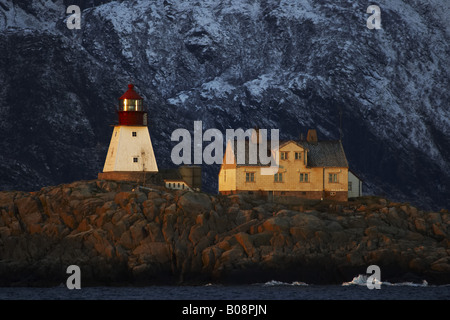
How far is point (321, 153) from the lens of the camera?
338 feet

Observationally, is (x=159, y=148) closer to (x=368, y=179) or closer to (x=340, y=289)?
(x=368, y=179)

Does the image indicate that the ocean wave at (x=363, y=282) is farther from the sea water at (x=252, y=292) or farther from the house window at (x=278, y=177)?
the house window at (x=278, y=177)

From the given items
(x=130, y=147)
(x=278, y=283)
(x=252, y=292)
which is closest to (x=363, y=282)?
(x=278, y=283)

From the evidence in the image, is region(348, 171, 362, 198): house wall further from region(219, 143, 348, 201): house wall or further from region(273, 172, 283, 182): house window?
region(273, 172, 283, 182): house window

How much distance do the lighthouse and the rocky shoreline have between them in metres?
6.98

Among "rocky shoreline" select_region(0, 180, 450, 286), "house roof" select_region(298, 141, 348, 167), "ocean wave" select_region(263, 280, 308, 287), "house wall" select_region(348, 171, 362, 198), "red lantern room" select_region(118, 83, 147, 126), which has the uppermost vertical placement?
"red lantern room" select_region(118, 83, 147, 126)

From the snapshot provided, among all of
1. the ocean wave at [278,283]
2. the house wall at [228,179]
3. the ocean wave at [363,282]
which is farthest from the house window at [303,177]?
the ocean wave at [278,283]

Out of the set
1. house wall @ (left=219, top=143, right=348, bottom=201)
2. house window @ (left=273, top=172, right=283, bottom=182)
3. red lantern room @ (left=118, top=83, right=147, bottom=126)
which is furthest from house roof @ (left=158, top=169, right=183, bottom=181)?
house window @ (left=273, top=172, right=283, bottom=182)

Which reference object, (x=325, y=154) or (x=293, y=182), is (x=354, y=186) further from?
(x=293, y=182)

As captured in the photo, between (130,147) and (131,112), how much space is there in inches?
120

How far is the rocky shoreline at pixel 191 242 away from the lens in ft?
284

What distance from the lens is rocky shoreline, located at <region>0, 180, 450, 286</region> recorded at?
86562mm

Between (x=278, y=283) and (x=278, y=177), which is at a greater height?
(x=278, y=177)

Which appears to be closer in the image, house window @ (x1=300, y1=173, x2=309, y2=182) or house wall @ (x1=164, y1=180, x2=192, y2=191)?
house window @ (x1=300, y1=173, x2=309, y2=182)
